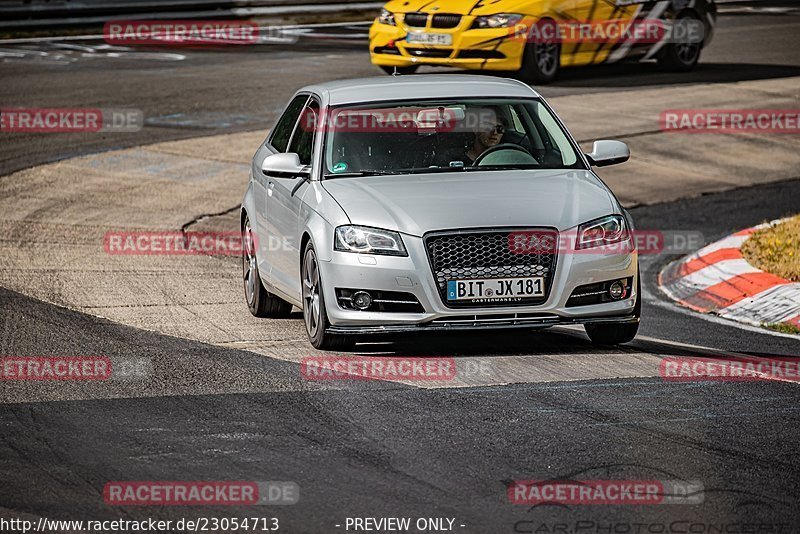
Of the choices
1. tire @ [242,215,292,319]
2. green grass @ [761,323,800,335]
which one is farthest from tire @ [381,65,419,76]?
green grass @ [761,323,800,335]

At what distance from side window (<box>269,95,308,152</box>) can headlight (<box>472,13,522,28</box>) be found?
9661 millimetres

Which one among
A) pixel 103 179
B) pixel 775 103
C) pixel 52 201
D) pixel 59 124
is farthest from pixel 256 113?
pixel 775 103

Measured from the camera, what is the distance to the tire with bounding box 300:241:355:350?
29.3ft

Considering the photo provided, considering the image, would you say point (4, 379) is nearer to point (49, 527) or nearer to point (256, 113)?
point (49, 527)

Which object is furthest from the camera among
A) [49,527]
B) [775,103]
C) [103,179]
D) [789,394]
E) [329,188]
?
[775,103]

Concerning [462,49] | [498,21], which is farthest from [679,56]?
[462,49]

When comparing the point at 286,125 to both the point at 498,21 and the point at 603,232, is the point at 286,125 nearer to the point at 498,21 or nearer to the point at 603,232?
the point at 603,232

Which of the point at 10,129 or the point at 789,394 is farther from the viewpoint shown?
the point at 10,129

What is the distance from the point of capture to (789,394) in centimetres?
791

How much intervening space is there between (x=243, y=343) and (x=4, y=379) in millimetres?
1604

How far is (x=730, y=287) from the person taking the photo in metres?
11.4

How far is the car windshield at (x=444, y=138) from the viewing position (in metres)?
9.63

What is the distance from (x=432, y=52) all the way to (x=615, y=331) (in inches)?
458

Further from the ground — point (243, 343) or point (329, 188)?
point (329, 188)
